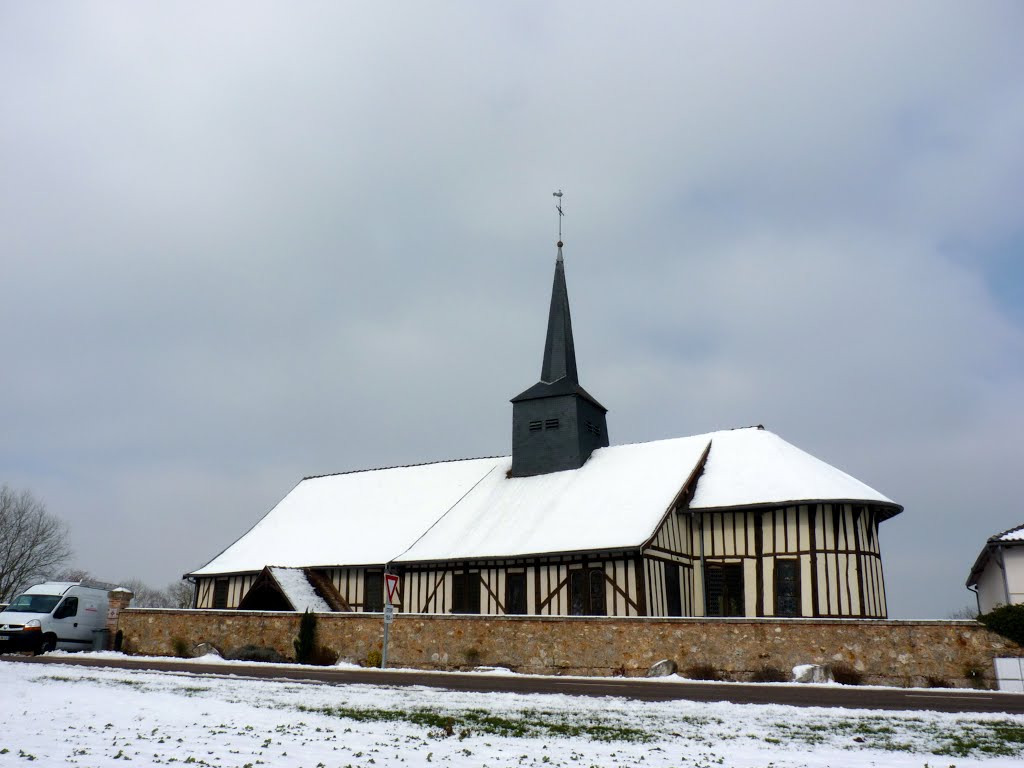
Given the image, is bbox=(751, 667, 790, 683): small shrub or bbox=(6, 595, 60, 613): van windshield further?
bbox=(6, 595, 60, 613): van windshield

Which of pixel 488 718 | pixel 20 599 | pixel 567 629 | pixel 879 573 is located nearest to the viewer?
pixel 488 718

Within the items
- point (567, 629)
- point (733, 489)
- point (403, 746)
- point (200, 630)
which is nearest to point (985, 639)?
point (567, 629)

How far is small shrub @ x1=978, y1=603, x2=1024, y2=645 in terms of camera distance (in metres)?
14.5

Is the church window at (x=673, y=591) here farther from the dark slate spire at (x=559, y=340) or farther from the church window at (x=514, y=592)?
the dark slate spire at (x=559, y=340)

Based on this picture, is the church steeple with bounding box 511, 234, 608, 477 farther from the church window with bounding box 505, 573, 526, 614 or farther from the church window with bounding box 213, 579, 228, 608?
the church window with bounding box 213, 579, 228, 608

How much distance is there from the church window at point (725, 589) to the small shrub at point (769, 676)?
769 centimetres

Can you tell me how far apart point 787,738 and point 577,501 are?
1765 cm

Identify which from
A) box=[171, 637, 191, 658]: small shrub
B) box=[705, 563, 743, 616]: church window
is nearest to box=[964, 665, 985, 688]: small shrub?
box=[705, 563, 743, 616]: church window

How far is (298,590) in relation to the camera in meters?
26.8

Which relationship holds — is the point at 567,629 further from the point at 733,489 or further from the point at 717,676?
the point at 733,489

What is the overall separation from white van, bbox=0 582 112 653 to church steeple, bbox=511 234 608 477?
14.0 meters

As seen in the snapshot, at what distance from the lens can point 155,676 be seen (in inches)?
598

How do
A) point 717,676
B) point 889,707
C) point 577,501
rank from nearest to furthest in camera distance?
1. point 889,707
2. point 717,676
3. point 577,501

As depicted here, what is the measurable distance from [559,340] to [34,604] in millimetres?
18666
